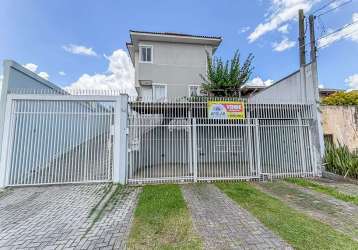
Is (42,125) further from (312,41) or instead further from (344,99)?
(344,99)

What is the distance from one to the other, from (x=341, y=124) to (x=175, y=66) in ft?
37.6

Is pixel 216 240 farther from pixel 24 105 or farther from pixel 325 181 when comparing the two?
pixel 24 105

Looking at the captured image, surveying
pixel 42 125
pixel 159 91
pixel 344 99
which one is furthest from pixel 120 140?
pixel 344 99

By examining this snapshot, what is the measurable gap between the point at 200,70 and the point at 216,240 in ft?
45.5

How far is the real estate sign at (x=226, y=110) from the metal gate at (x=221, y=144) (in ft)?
1.01

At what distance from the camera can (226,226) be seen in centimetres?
401

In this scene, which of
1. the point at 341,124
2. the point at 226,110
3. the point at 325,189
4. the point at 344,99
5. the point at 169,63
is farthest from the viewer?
the point at 169,63

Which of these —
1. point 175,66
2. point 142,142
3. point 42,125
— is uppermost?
point 175,66

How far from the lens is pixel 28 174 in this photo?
22.6ft

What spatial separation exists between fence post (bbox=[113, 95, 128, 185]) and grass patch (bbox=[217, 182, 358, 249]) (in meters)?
3.98

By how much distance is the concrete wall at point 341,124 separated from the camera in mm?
10727

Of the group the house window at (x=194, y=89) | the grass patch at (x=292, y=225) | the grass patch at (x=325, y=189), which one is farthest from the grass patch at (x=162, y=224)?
the house window at (x=194, y=89)

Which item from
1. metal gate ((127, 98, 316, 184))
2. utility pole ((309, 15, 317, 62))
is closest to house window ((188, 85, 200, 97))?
metal gate ((127, 98, 316, 184))

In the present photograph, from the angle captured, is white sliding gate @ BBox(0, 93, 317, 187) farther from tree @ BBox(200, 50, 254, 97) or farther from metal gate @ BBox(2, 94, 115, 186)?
tree @ BBox(200, 50, 254, 97)
